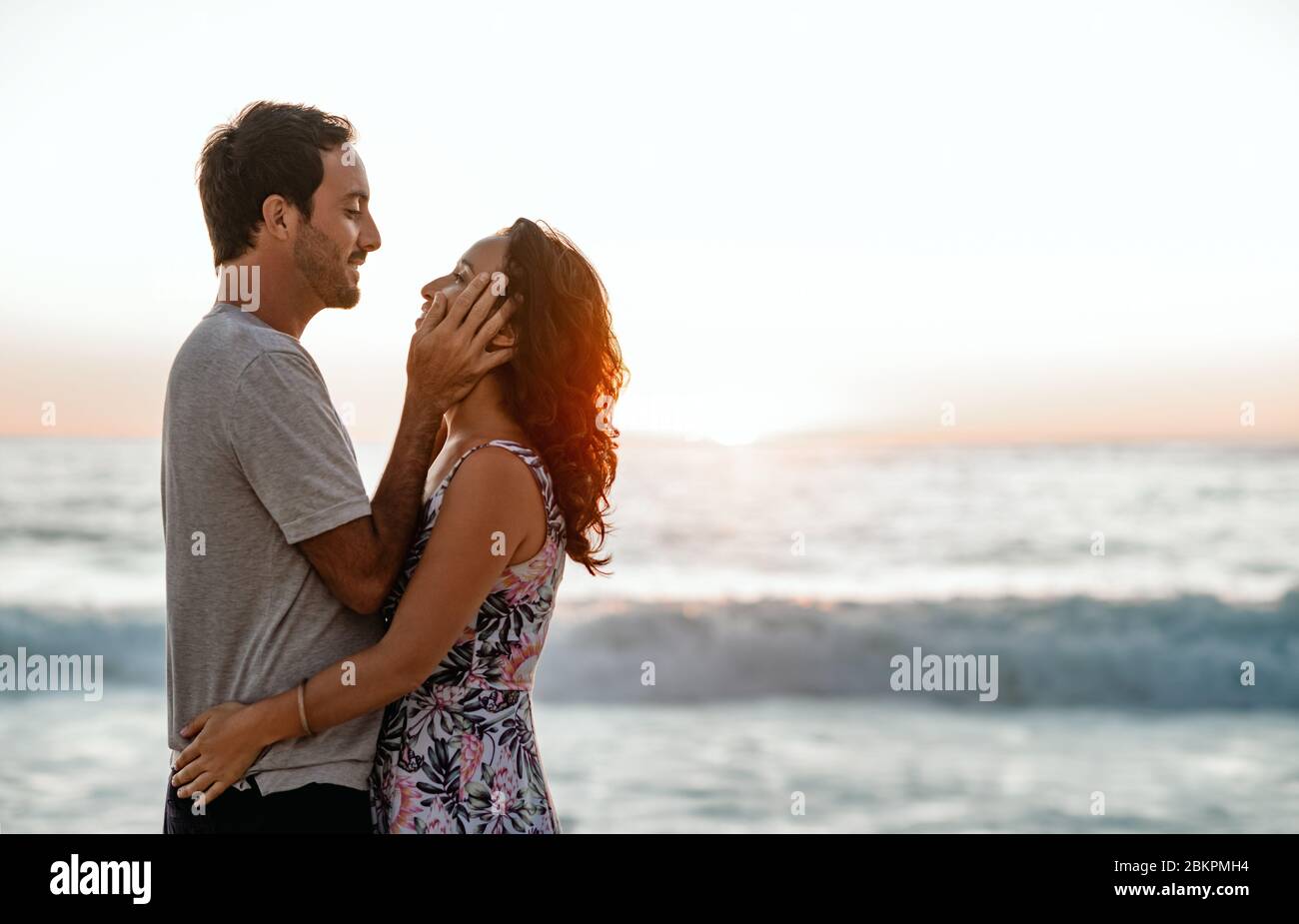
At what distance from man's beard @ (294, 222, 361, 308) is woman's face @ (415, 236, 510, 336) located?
7.7 inches

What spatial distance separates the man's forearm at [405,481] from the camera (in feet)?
7.24

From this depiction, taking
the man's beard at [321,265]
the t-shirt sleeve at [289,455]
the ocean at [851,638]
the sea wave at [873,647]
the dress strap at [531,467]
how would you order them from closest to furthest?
the t-shirt sleeve at [289,455] → the dress strap at [531,467] → the man's beard at [321,265] → the ocean at [851,638] → the sea wave at [873,647]

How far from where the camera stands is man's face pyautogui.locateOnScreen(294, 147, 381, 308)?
7.79ft

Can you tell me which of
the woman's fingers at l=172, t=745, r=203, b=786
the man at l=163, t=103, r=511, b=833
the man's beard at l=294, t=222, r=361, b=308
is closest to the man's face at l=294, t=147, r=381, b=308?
the man's beard at l=294, t=222, r=361, b=308

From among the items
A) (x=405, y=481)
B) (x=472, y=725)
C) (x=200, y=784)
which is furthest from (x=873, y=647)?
(x=200, y=784)

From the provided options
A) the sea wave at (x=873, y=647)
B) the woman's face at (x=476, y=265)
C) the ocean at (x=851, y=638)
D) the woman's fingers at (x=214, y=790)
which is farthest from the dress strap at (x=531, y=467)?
the sea wave at (x=873, y=647)

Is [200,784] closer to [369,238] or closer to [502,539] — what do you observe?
[502,539]

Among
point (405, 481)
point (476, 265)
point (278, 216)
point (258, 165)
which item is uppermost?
point (258, 165)

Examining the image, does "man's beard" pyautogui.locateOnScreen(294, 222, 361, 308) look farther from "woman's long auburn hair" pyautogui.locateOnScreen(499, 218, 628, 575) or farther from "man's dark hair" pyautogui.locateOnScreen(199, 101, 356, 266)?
"woman's long auburn hair" pyautogui.locateOnScreen(499, 218, 628, 575)

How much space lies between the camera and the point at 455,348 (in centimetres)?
227

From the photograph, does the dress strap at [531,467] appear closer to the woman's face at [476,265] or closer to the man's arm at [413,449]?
the man's arm at [413,449]

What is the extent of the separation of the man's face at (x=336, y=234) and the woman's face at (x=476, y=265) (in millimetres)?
199

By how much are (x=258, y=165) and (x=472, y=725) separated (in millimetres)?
1241
